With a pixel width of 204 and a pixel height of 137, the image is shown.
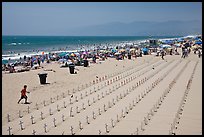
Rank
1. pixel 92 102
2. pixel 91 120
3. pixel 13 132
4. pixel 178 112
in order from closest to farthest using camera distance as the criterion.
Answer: pixel 13 132 → pixel 91 120 → pixel 178 112 → pixel 92 102

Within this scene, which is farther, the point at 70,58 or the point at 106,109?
the point at 70,58

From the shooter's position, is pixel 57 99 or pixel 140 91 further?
pixel 140 91

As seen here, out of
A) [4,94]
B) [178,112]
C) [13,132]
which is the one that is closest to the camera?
[13,132]

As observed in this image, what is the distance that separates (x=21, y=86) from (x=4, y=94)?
3.16 meters

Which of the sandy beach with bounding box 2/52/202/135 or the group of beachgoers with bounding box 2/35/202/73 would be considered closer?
the sandy beach with bounding box 2/52/202/135

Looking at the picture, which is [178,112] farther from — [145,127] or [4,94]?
[4,94]

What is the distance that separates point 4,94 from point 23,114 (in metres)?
5.40

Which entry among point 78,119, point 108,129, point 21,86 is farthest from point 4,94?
point 108,129

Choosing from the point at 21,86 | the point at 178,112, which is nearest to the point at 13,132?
the point at 178,112

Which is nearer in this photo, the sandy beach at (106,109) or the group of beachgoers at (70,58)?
the sandy beach at (106,109)

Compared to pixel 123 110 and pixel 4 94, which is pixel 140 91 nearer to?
pixel 123 110

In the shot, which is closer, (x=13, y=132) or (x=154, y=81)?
(x=13, y=132)

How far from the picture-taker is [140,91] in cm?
1809

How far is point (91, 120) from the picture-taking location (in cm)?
1203
